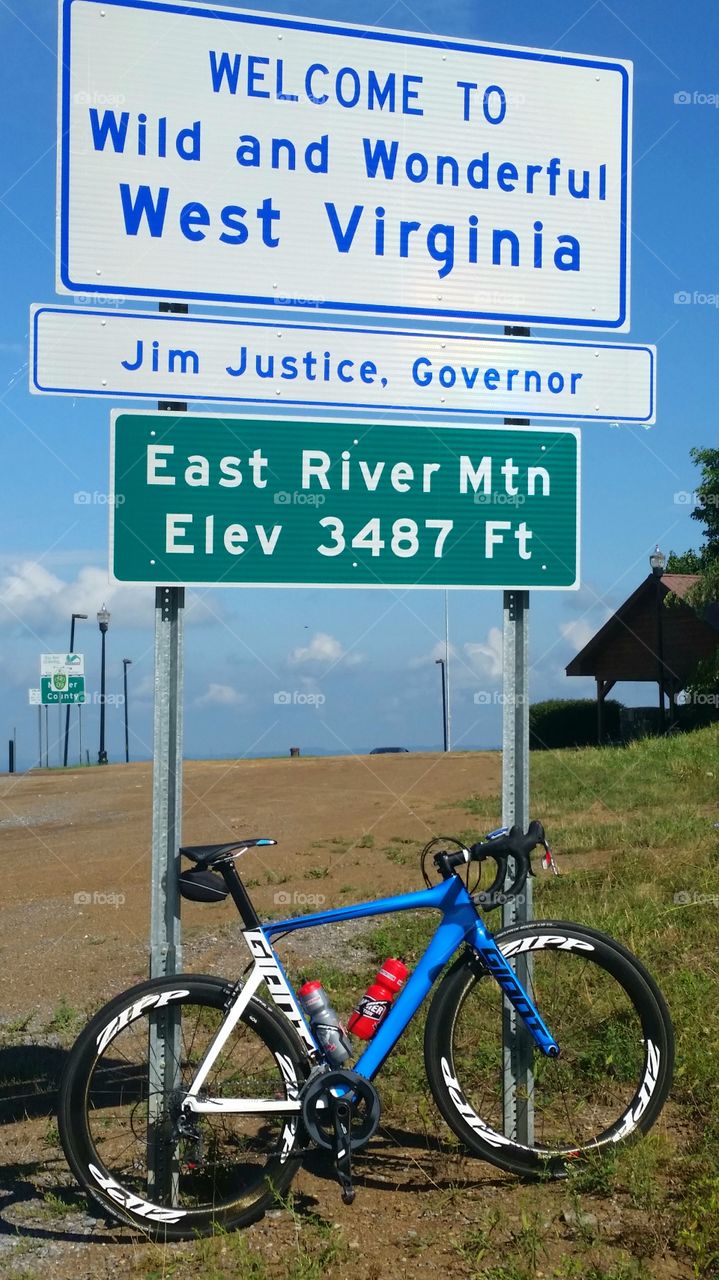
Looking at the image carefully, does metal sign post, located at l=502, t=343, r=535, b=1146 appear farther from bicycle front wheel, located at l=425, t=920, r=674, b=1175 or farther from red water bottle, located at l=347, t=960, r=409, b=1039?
red water bottle, located at l=347, t=960, r=409, b=1039

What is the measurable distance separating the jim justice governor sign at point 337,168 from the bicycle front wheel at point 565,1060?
266 centimetres

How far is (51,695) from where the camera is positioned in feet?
194

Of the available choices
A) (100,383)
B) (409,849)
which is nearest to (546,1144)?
(100,383)

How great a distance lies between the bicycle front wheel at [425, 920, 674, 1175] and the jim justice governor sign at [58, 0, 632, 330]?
2.66m

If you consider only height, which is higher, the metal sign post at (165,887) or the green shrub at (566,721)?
the metal sign post at (165,887)

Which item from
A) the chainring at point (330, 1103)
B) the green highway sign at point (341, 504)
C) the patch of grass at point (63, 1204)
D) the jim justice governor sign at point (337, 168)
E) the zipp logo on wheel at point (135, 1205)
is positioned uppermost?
the jim justice governor sign at point (337, 168)

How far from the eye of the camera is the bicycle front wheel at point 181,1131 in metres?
3.94

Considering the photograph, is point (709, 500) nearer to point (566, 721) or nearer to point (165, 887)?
point (566, 721)

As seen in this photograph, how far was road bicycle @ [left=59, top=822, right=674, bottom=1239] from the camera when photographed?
396 cm

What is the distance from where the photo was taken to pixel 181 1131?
403cm

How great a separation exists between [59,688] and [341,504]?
5706 centimetres
